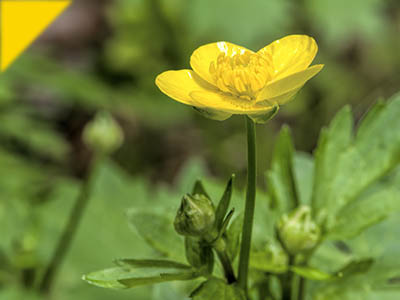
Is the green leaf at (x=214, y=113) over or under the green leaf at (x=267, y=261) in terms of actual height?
over

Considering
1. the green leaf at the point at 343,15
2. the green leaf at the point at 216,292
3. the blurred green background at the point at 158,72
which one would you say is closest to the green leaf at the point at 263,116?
the green leaf at the point at 216,292

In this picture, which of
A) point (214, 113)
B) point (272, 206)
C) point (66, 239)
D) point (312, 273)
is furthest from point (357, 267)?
point (66, 239)

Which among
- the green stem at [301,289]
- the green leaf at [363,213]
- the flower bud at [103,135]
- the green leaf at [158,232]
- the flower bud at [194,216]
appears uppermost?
the flower bud at [194,216]

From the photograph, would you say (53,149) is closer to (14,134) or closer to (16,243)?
(14,134)

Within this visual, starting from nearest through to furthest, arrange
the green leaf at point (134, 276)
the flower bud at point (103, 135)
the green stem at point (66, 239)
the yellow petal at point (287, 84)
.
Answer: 1. the yellow petal at point (287, 84)
2. the green leaf at point (134, 276)
3. the green stem at point (66, 239)
4. the flower bud at point (103, 135)

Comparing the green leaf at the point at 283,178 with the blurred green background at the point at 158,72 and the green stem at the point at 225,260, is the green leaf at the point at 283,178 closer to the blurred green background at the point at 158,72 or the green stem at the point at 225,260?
the green stem at the point at 225,260

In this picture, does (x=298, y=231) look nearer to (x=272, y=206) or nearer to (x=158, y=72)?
(x=272, y=206)
